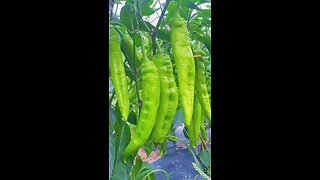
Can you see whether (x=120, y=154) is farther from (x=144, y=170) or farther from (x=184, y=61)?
(x=184, y=61)

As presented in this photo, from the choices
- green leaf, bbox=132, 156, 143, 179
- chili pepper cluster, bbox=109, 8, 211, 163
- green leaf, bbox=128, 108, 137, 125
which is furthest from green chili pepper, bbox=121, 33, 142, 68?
green leaf, bbox=132, 156, 143, 179

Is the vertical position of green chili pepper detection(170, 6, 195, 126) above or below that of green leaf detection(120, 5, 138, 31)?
below

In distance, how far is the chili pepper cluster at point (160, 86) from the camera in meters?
1.03

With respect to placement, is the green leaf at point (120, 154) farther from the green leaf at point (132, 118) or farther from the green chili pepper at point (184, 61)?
the green chili pepper at point (184, 61)

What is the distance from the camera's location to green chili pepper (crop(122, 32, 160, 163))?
104cm

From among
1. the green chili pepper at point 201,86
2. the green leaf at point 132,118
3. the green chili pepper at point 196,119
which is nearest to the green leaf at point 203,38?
the green chili pepper at point 201,86

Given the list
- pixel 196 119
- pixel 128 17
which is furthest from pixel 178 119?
pixel 128 17

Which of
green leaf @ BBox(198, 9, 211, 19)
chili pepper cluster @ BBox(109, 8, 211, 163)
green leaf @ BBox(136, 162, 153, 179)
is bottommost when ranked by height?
green leaf @ BBox(136, 162, 153, 179)

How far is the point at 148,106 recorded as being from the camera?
1038 mm

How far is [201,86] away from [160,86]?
11 cm

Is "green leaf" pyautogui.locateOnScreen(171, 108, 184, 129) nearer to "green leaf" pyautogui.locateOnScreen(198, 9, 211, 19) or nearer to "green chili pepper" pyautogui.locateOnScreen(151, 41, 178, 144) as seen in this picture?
"green chili pepper" pyautogui.locateOnScreen(151, 41, 178, 144)
